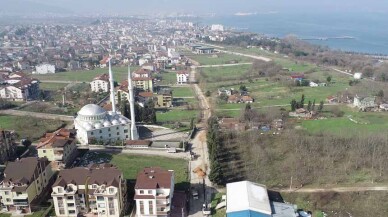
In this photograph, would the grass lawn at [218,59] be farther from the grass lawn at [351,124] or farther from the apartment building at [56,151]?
the apartment building at [56,151]

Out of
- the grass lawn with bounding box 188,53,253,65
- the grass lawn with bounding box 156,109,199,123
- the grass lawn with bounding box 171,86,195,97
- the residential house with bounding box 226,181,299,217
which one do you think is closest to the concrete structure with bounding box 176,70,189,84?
the grass lawn with bounding box 171,86,195,97

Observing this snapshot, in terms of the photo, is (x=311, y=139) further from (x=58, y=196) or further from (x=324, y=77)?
(x=324, y=77)

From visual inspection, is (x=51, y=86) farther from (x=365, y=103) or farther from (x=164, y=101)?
(x=365, y=103)

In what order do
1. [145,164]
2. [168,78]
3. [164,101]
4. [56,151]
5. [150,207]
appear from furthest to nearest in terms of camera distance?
[168,78]
[164,101]
[145,164]
[56,151]
[150,207]

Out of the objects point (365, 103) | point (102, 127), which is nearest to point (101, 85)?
point (102, 127)

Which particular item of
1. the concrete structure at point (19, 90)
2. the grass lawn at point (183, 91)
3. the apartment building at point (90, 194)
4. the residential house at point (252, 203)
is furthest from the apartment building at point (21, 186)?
the grass lawn at point (183, 91)

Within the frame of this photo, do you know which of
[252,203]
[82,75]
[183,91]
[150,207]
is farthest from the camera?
[82,75]

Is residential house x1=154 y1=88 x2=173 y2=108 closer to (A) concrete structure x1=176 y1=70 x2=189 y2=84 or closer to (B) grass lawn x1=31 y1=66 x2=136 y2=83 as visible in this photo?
(A) concrete structure x1=176 y1=70 x2=189 y2=84

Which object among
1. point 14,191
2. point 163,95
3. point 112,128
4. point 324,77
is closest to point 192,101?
point 163,95
